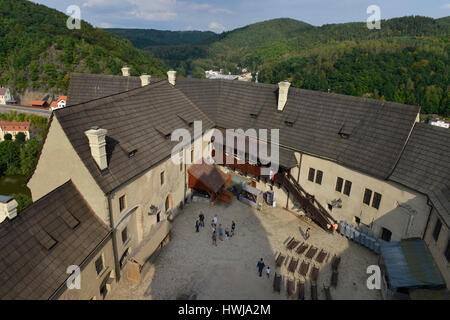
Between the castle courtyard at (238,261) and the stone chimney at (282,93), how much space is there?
37.9ft

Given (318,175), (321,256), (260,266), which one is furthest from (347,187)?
(260,266)

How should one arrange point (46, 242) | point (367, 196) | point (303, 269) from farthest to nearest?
1. point (367, 196)
2. point (303, 269)
3. point (46, 242)

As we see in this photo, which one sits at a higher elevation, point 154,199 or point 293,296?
point 154,199

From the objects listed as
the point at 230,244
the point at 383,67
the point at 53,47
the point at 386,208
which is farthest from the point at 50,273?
the point at 383,67

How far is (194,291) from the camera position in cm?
2164

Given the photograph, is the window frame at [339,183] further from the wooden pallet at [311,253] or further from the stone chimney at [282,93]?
the stone chimney at [282,93]

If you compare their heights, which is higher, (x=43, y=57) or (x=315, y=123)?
(x=43, y=57)

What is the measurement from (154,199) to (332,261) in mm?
15473

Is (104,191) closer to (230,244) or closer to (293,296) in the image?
(230,244)

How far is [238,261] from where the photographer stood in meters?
24.6

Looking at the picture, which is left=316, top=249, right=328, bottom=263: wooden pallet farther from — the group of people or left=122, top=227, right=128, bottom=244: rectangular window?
left=122, top=227, right=128, bottom=244: rectangular window

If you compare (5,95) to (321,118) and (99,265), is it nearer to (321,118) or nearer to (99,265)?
(99,265)

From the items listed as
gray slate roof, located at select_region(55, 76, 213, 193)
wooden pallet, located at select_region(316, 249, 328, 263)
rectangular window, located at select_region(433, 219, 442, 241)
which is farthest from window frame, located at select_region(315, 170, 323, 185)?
gray slate roof, located at select_region(55, 76, 213, 193)

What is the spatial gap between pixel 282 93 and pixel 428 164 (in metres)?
15.3
